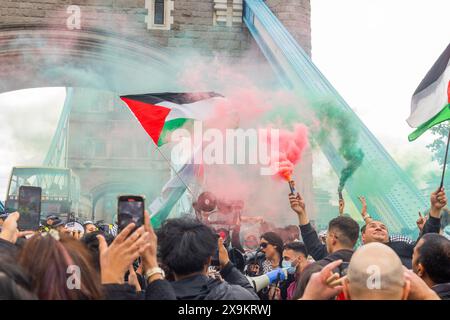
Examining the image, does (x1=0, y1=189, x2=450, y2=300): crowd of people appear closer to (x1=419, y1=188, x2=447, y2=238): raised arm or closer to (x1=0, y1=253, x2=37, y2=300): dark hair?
(x1=0, y1=253, x2=37, y2=300): dark hair

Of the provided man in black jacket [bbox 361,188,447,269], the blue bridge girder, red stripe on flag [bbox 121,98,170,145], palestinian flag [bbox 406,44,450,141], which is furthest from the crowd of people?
the blue bridge girder

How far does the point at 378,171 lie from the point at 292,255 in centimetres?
482

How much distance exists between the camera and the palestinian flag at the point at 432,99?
5.30m

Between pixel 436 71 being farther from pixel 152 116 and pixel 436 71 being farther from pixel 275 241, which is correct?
pixel 152 116

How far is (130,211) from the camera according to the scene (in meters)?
1.96

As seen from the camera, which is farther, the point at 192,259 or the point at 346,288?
the point at 192,259

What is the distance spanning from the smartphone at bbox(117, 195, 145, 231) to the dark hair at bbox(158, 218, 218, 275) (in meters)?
0.33

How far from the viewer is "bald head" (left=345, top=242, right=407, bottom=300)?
1.64 meters

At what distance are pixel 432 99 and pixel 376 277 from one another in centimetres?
417

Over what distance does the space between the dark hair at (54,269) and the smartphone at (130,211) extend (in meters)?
0.22

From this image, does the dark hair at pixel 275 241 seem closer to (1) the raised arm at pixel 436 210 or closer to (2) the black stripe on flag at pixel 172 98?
(1) the raised arm at pixel 436 210

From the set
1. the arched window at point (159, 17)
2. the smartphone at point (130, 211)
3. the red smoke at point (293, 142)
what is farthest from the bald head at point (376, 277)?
the arched window at point (159, 17)

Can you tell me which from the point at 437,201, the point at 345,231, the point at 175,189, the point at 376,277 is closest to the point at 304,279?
the point at 345,231

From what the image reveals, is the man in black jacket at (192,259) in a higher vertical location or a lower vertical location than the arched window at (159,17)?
lower
